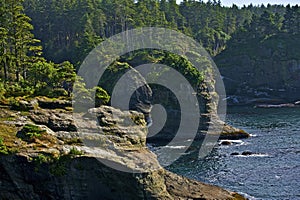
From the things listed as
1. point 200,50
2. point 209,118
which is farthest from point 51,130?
point 200,50

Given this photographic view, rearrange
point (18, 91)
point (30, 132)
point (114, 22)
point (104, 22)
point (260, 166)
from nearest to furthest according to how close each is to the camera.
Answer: point (30, 132), point (18, 91), point (260, 166), point (104, 22), point (114, 22)

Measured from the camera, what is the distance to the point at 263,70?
138m

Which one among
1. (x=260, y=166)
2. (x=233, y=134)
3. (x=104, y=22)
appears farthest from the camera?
(x=104, y=22)

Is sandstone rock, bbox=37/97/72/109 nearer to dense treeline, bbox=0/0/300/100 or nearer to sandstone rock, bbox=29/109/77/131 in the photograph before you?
sandstone rock, bbox=29/109/77/131

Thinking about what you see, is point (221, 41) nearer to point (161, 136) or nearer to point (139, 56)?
point (139, 56)

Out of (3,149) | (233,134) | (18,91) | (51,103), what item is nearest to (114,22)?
(233,134)

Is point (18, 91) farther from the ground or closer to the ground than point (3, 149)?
farther from the ground

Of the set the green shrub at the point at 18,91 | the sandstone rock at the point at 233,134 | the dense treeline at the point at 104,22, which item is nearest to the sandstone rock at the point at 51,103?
the green shrub at the point at 18,91

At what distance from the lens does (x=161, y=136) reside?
82.4 meters

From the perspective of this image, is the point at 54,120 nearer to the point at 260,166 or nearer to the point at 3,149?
the point at 3,149

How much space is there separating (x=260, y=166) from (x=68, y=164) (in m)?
34.4

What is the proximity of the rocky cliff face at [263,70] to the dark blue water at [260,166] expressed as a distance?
136 ft

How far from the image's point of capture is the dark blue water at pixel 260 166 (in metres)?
50.2

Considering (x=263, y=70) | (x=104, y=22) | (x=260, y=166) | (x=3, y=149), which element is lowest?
(x=260, y=166)
